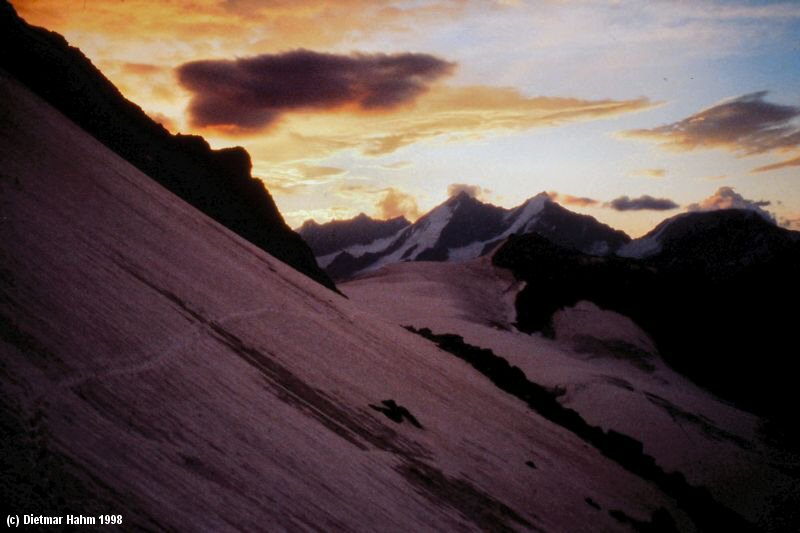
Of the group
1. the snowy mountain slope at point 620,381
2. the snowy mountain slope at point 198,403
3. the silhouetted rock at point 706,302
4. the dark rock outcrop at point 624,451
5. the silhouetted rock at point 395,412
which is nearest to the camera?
the snowy mountain slope at point 198,403

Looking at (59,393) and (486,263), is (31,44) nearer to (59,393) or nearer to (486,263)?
(59,393)

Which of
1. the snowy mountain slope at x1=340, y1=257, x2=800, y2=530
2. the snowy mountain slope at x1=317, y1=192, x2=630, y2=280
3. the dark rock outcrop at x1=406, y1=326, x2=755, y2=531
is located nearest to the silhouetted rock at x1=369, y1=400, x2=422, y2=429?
the dark rock outcrop at x1=406, y1=326, x2=755, y2=531

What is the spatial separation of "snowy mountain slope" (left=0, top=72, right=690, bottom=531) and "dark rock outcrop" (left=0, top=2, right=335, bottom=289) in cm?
482

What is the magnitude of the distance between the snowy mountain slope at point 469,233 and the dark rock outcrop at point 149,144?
4816 inches

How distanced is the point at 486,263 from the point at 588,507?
152 feet

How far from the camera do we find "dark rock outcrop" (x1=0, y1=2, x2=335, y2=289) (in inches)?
→ 624

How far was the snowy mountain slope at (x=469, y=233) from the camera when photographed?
150 m

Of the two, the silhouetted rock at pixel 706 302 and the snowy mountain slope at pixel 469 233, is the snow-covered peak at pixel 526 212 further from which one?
the silhouetted rock at pixel 706 302

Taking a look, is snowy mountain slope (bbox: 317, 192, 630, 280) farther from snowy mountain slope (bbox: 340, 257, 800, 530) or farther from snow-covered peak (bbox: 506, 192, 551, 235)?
snowy mountain slope (bbox: 340, 257, 800, 530)

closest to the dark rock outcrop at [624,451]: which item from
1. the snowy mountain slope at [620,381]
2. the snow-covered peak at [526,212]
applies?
the snowy mountain slope at [620,381]

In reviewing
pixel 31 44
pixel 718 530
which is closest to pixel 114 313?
pixel 718 530

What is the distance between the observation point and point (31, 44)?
52.5ft

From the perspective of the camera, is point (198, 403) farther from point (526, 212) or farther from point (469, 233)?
point (526, 212)

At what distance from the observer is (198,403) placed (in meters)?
4.28
